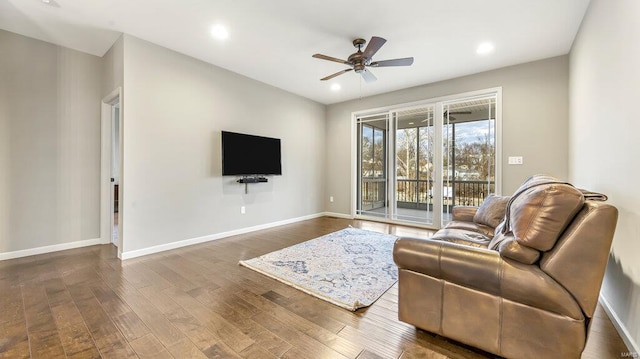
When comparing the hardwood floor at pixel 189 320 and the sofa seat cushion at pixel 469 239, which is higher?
the sofa seat cushion at pixel 469 239

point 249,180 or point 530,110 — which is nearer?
point 530,110

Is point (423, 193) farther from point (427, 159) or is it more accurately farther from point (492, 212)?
point (492, 212)

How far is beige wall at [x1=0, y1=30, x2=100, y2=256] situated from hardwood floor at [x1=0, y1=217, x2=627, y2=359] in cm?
67

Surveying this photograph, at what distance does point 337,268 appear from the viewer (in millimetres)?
2850

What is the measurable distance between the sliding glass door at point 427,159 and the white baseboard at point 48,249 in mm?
4853

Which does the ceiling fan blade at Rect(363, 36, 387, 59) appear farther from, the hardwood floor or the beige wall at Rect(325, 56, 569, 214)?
the hardwood floor

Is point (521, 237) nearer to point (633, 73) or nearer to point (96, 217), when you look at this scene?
point (633, 73)

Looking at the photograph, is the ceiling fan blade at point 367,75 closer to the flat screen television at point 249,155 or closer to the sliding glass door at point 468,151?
the sliding glass door at point 468,151

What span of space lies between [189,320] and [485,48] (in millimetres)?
4630

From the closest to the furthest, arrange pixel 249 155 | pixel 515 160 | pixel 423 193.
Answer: pixel 515 160 < pixel 249 155 < pixel 423 193

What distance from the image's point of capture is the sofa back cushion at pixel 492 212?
270 cm

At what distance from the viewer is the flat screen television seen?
4.22 meters

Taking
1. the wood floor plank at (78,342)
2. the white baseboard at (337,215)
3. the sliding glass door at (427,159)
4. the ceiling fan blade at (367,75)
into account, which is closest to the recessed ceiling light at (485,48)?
the sliding glass door at (427,159)

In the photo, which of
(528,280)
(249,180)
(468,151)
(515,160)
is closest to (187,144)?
(249,180)
